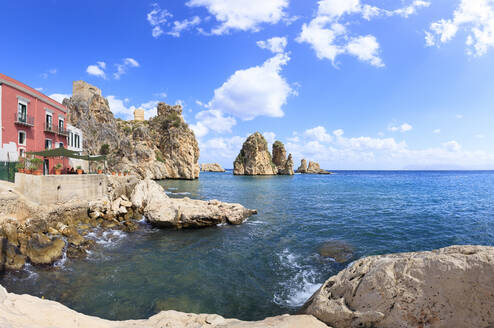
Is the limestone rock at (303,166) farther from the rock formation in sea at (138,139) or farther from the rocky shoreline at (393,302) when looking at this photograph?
the rocky shoreline at (393,302)

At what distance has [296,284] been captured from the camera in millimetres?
9719

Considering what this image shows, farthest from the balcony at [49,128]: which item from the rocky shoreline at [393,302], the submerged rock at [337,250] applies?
the submerged rock at [337,250]

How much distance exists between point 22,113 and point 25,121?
32.0 inches

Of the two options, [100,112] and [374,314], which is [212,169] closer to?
[100,112]

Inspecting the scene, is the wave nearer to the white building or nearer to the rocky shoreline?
the rocky shoreline

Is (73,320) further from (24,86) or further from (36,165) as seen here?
(24,86)

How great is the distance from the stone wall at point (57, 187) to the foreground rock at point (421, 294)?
2065cm

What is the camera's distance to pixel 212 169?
18738cm

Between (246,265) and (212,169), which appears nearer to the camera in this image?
(246,265)

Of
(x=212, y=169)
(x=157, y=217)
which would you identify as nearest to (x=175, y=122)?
(x=157, y=217)

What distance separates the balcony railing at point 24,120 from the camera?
852 inches

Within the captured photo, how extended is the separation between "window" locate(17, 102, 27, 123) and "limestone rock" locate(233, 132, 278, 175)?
96.6 m

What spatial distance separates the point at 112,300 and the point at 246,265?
5.94 metres

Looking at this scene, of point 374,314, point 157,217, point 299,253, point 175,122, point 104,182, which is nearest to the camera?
point 374,314
